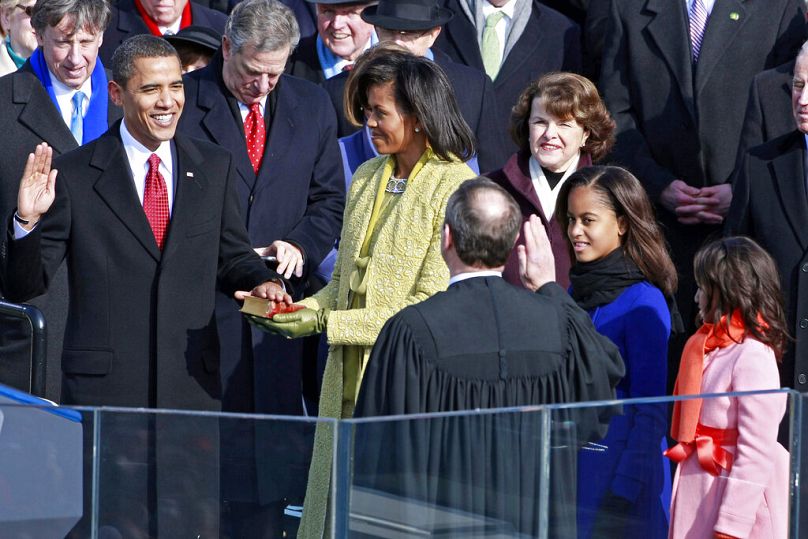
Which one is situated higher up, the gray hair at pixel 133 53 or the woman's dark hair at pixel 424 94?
the gray hair at pixel 133 53

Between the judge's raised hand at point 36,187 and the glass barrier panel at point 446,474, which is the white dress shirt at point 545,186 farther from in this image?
the glass barrier panel at point 446,474

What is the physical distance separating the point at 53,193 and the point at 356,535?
79.5 inches

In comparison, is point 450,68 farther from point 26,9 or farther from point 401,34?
point 26,9

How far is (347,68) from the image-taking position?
803 centimetres

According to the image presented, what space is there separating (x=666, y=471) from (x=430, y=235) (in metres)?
1.15

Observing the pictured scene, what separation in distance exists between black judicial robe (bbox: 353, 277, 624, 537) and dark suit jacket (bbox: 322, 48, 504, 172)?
8.94 feet

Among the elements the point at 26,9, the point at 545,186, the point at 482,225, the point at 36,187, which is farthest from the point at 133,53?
the point at 26,9

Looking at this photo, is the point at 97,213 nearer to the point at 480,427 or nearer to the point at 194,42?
the point at 480,427

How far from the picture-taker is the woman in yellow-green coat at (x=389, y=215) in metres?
5.24

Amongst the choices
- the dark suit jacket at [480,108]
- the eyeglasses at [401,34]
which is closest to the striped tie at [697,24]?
the dark suit jacket at [480,108]

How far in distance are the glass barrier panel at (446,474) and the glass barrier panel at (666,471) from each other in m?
0.09

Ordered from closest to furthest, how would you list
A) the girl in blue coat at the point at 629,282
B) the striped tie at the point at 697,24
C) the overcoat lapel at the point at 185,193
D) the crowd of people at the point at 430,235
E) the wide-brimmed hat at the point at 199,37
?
the crowd of people at the point at 430,235
the girl in blue coat at the point at 629,282
the overcoat lapel at the point at 185,193
the striped tie at the point at 697,24
the wide-brimmed hat at the point at 199,37

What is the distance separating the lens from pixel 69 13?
23.2 feet

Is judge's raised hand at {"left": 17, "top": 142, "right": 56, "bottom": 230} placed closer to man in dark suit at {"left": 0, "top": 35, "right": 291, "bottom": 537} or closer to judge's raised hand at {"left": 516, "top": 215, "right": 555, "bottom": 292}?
man in dark suit at {"left": 0, "top": 35, "right": 291, "bottom": 537}
